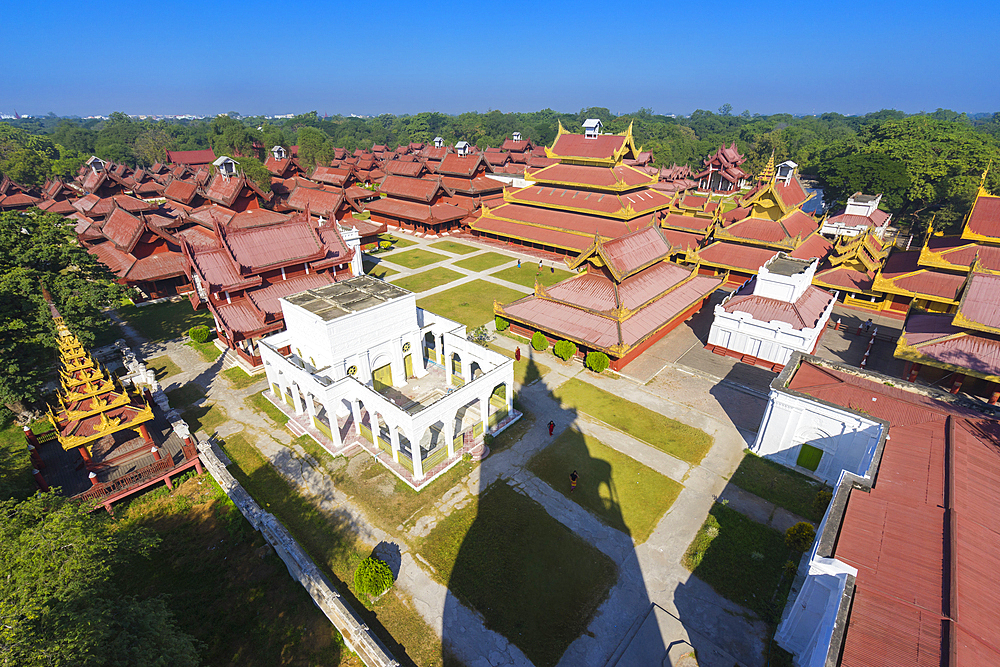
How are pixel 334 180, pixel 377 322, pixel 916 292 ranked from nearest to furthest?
pixel 377 322 < pixel 916 292 < pixel 334 180

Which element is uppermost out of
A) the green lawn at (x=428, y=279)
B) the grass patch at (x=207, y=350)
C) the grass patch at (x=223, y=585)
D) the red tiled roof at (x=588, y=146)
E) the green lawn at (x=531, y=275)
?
the red tiled roof at (x=588, y=146)

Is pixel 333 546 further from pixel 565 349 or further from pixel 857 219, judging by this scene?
pixel 857 219

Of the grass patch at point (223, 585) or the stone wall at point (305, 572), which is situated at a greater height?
the stone wall at point (305, 572)

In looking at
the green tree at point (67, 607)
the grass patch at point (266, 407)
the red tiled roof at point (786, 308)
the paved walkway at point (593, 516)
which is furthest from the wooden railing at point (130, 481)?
the red tiled roof at point (786, 308)

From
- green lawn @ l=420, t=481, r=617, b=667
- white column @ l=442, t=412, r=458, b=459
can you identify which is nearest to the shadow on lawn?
green lawn @ l=420, t=481, r=617, b=667

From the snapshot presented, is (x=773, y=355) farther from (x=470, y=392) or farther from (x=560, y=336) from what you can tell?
(x=470, y=392)

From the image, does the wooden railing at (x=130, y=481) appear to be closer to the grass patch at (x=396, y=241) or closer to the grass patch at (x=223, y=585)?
the grass patch at (x=223, y=585)

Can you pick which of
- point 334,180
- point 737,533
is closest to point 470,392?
point 737,533
